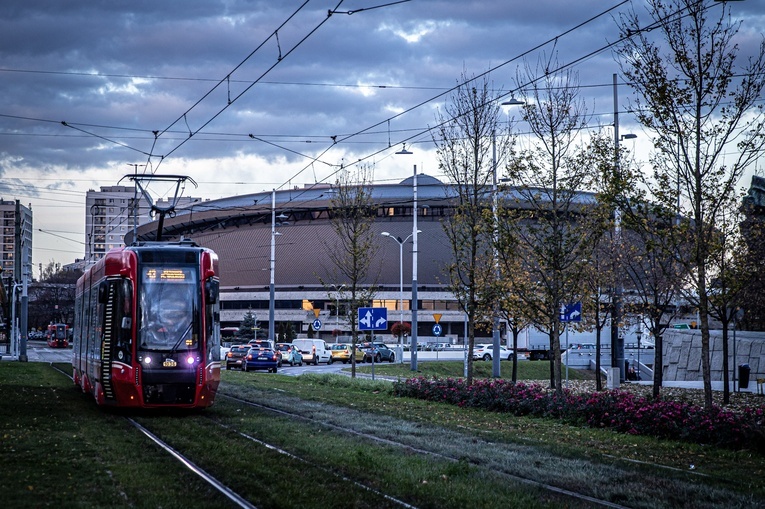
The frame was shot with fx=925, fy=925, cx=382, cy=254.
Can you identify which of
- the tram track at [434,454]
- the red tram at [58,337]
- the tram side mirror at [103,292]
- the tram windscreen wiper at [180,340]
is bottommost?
the red tram at [58,337]

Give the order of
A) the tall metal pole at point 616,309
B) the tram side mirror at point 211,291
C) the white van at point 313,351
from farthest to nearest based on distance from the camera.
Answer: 1. the white van at point 313,351
2. the tall metal pole at point 616,309
3. the tram side mirror at point 211,291

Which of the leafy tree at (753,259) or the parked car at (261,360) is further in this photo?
the parked car at (261,360)

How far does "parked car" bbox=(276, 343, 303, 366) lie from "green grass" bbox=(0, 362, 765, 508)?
41457mm

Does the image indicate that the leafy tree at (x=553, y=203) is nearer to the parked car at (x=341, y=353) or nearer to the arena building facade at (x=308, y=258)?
the parked car at (x=341, y=353)

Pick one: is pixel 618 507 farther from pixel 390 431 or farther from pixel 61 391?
pixel 61 391

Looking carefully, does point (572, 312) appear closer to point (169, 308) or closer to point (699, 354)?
point (169, 308)

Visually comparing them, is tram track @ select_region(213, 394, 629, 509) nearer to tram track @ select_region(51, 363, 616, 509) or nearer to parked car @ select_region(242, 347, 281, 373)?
tram track @ select_region(51, 363, 616, 509)

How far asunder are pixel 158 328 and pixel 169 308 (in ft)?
1.54

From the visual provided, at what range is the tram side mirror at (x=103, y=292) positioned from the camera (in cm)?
1891

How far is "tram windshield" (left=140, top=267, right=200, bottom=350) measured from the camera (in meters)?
18.5

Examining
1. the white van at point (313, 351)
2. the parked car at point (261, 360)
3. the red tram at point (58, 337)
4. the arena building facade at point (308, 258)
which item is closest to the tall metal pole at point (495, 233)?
the parked car at point (261, 360)

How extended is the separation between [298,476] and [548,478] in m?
2.92

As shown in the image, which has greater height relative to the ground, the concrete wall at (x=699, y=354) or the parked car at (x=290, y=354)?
the concrete wall at (x=699, y=354)

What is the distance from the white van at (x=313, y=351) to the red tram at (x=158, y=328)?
46.1 metres
